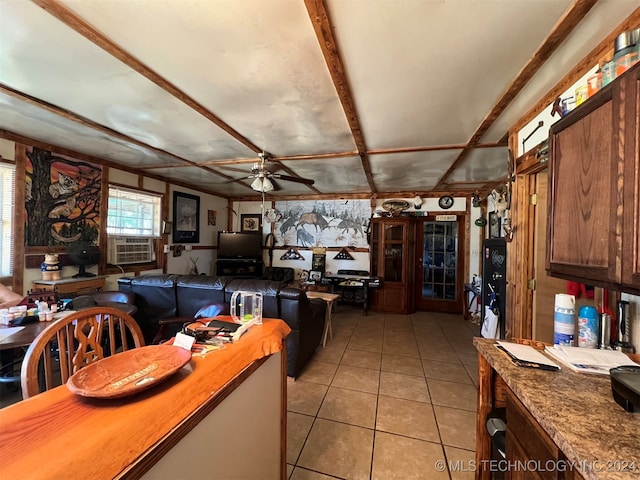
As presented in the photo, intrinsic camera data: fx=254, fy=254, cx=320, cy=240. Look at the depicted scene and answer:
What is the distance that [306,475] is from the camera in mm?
1568

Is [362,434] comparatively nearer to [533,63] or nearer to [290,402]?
[290,402]

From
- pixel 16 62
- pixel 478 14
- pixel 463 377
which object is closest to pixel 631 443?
pixel 478 14

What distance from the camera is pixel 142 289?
10.2ft

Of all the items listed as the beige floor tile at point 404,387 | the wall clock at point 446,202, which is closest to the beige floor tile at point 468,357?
the beige floor tile at point 404,387

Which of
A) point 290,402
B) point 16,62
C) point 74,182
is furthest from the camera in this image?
Answer: point 74,182

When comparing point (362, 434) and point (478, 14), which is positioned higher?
point (478, 14)

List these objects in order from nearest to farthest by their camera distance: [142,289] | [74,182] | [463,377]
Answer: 1. [463,377]
2. [142,289]
3. [74,182]

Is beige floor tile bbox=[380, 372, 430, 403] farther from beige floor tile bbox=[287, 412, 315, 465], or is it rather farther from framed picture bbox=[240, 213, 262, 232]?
framed picture bbox=[240, 213, 262, 232]

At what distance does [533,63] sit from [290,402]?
3.10 meters

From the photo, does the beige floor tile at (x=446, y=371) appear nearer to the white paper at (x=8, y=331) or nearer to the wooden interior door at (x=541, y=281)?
the wooden interior door at (x=541, y=281)

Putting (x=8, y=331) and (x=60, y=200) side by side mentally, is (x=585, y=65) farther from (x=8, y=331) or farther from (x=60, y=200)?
(x=60, y=200)

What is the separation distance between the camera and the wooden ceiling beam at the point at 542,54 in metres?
1.27

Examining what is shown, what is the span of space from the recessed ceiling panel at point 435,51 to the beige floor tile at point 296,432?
2.64 metres

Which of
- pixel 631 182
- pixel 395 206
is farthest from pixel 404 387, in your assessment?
pixel 395 206
